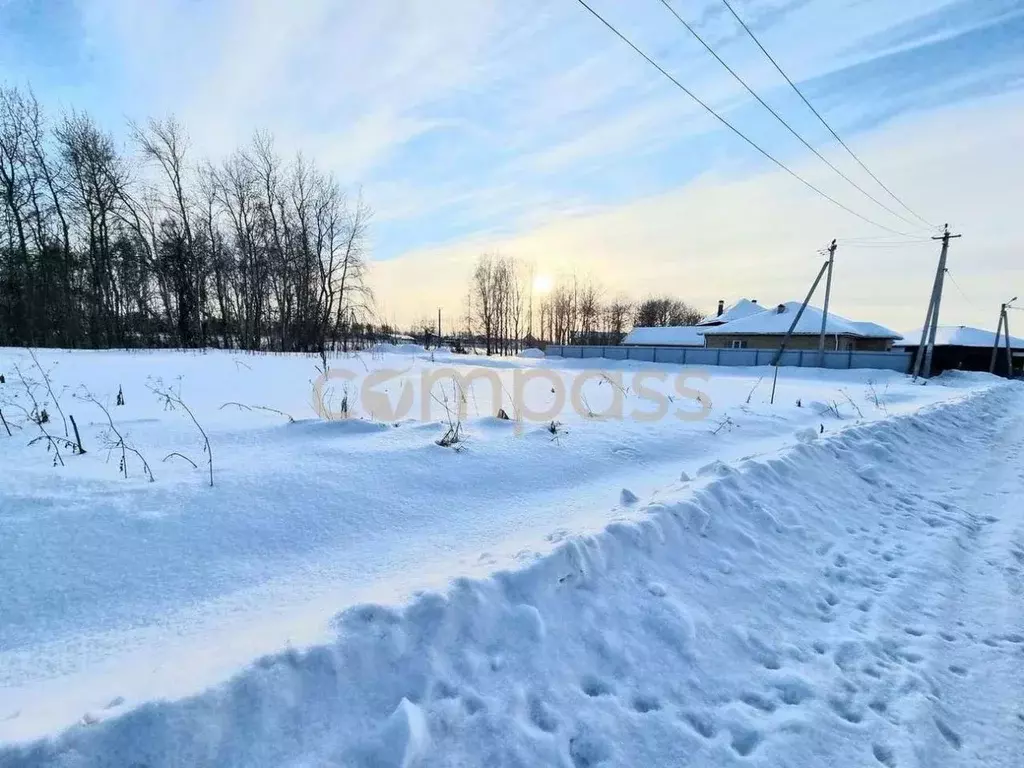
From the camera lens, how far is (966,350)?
113ft

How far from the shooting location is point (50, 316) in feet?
61.8

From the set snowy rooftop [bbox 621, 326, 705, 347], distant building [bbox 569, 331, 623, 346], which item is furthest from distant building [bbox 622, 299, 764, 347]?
distant building [bbox 569, 331, 623, 346]

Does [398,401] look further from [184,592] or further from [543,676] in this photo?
[543,676]

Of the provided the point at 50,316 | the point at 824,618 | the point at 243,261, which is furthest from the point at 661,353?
the point at 50,316

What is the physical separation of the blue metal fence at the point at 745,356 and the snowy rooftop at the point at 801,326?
734 cm

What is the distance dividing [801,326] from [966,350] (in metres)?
13.4

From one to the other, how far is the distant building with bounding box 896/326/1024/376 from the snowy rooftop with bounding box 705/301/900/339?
3.49m

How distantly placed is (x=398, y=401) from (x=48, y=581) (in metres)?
4.56

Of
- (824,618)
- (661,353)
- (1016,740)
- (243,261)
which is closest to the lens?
(1016,740)
